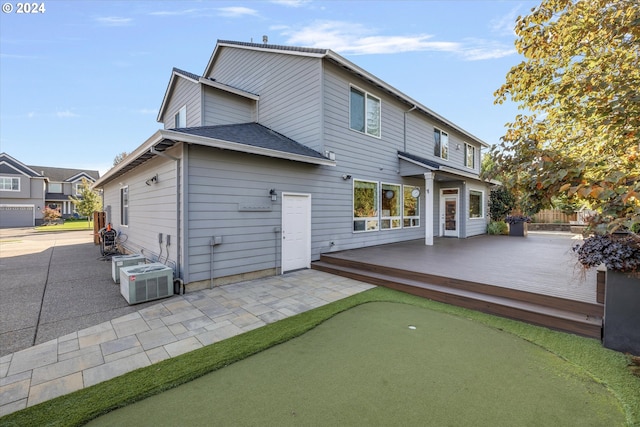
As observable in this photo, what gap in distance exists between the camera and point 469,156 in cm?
1586

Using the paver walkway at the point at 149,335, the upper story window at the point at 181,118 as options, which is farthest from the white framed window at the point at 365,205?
the upper story window at the point at 181,118

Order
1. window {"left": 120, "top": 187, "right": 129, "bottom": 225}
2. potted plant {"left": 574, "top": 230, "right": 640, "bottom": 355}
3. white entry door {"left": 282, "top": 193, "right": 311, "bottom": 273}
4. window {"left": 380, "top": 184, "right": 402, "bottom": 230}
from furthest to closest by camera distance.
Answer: window {"left": 120, "top": 187, "right": 129, "bottom": 225} → window {"left": 380, "top": 184, "right": 402, "bottom": 230} → white entry door {"left": 282, "top": 193, "right": 311, "bottom": 273} → potted plant {"left": 574, "top": 230, "right": 640, "bottom": 355}

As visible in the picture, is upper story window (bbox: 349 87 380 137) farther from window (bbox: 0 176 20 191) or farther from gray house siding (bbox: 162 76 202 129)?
window (bbox: 0 176 20 191)

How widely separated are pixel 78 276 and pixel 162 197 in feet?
10.5

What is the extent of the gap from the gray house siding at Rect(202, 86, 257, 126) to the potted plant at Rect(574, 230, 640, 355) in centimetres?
1003

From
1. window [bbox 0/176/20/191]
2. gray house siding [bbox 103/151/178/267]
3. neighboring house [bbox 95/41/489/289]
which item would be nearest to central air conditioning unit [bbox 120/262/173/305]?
neighboring house [bbox 95/41/489/289]

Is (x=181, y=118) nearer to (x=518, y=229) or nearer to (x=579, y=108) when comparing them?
(x=579, y=108)

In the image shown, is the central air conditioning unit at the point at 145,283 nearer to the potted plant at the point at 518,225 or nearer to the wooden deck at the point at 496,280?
the wooden deck at the point at 496,280

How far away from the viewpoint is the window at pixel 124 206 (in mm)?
10398

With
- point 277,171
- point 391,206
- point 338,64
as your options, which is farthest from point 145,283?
point 391,206

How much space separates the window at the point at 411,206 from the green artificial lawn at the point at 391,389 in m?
7.70

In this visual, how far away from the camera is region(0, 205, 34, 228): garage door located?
2734 centimetres

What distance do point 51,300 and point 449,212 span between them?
1407 centimetres

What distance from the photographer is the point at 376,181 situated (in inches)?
377
